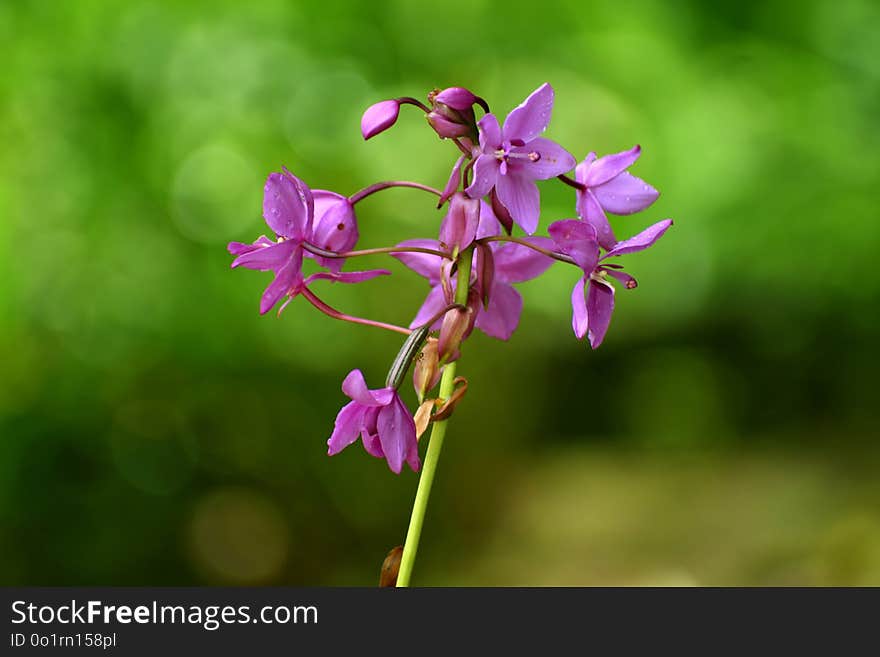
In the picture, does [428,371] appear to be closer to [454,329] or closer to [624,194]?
[454,329]

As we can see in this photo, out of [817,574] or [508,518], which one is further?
[508,518]

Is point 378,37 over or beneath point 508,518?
over

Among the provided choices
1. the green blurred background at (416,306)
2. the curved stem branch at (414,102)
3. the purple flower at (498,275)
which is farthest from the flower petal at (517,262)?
the green blurred background at (416,306)

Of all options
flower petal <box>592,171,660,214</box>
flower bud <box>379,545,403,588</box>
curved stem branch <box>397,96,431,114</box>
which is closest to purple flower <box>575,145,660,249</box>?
flower petal <box>592,171,660,214</box>

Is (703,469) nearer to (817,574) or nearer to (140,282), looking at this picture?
(817,574)

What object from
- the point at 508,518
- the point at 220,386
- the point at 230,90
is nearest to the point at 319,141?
the point at 230,90

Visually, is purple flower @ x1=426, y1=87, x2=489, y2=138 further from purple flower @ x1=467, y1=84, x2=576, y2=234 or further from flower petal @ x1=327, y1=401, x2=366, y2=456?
flower petal @ x1=327, y1=401, x2=366, y2=456
